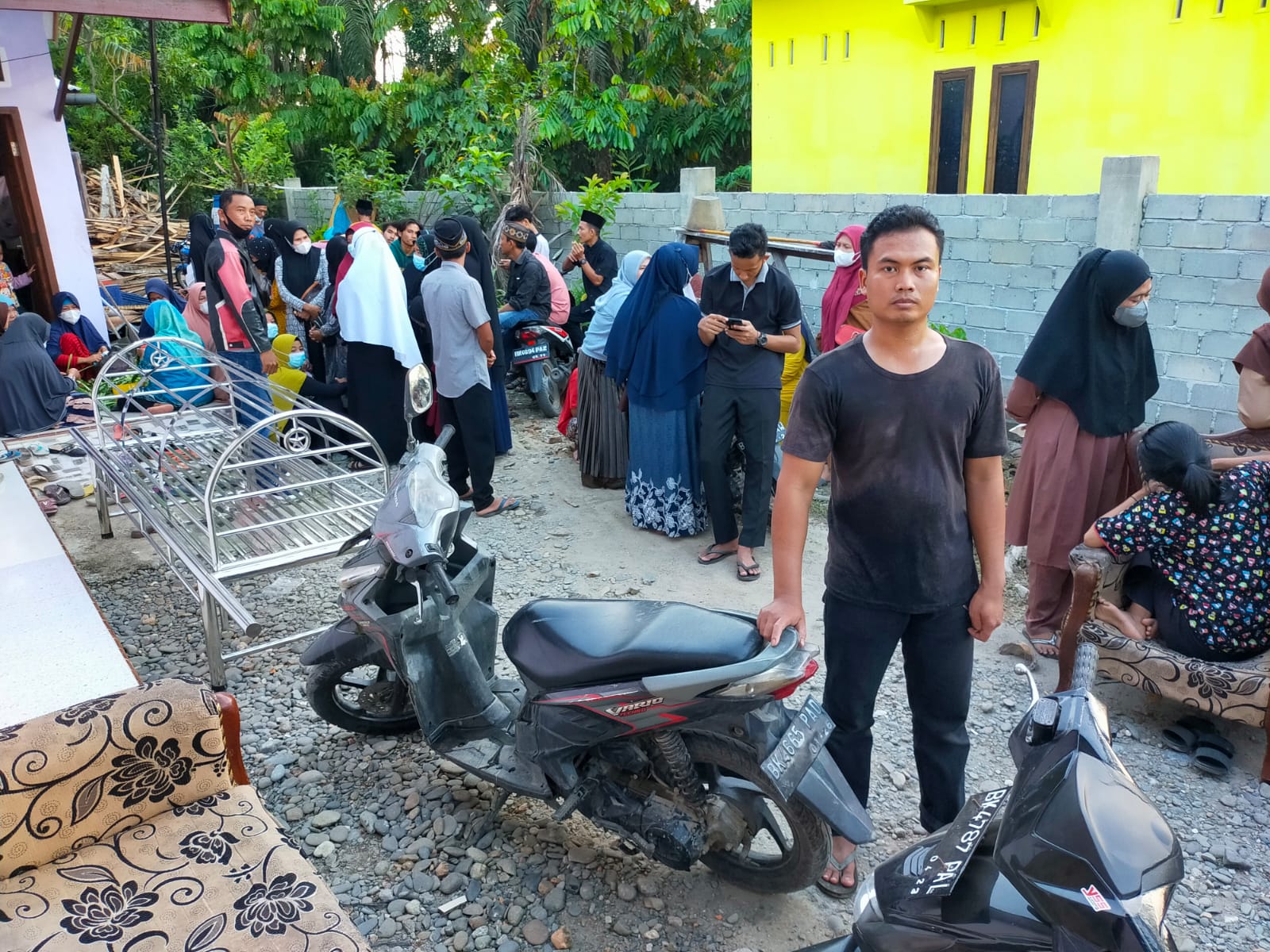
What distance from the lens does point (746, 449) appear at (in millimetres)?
4719

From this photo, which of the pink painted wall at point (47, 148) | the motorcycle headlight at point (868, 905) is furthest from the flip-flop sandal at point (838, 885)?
the pink painted wall at point (47, 148)

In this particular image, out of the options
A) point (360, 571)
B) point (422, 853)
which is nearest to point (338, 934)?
point (422, 853)

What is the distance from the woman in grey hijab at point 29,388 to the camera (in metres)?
6.09

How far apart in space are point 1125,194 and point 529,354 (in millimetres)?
4255

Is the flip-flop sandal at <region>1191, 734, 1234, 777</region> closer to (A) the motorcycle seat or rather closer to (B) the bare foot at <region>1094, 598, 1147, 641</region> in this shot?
(B) the bare foot at <region>1094, 598, 1147, 641</region>

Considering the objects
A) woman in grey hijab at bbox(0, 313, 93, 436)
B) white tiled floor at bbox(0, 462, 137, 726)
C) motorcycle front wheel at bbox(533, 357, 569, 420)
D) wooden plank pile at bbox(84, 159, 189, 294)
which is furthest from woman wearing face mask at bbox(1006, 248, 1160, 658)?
wooden plank pile at bbox(84, 159, 189, 294)

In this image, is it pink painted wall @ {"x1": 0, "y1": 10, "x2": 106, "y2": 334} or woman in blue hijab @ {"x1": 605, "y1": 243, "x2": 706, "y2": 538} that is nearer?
woman in blue hijab @ {"x1": 605, "y1": 243, "x2": 706, "y2": 538}

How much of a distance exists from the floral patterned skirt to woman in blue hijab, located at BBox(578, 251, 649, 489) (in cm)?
59

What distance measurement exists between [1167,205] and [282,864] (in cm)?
537

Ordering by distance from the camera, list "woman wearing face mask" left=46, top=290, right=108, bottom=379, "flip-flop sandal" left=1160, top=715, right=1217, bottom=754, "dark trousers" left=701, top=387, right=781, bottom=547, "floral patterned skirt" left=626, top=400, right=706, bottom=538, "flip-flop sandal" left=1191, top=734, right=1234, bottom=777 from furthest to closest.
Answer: "woman wearing face mask" left=46, top=290, right=108, bottom=379 < "floral patterned skirt" left=626, top=400, right=706, bottom=538 < "dark trousers" left=701, top=387, right=781, bottom=547 < "flip-flop sandal" left=1160, top=715, right=1217, bottom=754 < "flip-flop sandal" left=1191, top=734, right=1234, bottom=777

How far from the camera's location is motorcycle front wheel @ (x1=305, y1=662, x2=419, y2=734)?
318cm

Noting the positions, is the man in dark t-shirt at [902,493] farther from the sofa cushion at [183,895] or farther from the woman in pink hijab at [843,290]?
the woman in pink hijab at [843,290]

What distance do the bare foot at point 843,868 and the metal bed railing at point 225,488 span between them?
1.92 metres

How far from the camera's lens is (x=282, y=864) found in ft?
6.75
